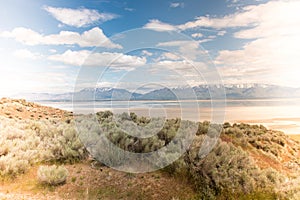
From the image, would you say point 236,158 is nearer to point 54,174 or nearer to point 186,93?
point 186,93

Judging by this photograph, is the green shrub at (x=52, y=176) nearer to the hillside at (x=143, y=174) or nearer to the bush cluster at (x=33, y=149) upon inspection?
the hillside at (x=143, y=174)

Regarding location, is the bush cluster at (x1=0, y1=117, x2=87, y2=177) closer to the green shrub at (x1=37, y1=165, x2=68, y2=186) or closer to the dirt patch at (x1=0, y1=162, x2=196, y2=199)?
the dirt patch at (x1=0, y1=162, x2=196, y2=199)

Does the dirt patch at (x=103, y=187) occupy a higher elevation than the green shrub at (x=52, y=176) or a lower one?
lower

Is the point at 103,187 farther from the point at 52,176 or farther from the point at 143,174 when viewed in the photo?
the point at 52,176

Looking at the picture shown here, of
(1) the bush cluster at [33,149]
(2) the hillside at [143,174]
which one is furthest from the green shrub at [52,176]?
(1) the bush cluster at [33,149]

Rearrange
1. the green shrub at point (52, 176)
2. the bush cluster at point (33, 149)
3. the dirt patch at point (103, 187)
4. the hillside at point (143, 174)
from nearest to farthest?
the dirt patch at point (103, 187) → the hillside at point (143, 174) → the green shrub at point (52, 176) → the bush cluster at point (33, 149)

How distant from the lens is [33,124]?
1075cm

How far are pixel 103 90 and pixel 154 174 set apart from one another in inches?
98.1

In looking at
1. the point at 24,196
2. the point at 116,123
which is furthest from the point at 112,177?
the point at 116,123

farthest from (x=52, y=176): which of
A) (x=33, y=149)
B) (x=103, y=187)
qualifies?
(x=33, y=149)

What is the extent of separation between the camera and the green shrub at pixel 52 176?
6.27 metres

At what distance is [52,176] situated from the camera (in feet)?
20.6

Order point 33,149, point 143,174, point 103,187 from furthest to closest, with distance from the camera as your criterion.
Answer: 1. point 33,149
2. point 143,174
3. point 103,187

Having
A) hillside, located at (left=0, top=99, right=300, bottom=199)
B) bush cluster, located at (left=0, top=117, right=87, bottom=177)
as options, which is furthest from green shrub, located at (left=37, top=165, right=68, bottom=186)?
bush cluster, located at (left=0, top=117, right=87, bottom=177)
